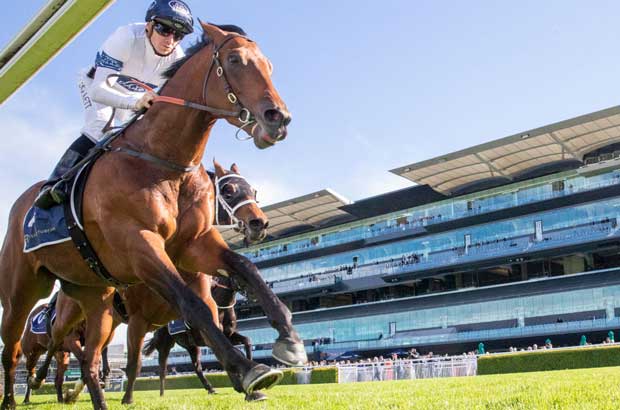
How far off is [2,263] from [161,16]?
276 cm

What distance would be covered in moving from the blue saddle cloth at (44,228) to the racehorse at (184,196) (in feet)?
0.32

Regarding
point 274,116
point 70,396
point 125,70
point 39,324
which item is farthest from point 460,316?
point 274,116

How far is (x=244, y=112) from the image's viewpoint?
3914 millimetres

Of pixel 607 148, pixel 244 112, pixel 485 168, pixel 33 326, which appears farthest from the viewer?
pixel 485 168

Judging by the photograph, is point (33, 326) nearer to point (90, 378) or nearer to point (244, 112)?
point (90, 378)

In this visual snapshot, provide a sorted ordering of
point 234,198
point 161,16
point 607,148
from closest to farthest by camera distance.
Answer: point 161,16 < point 234,198 < point 607,148

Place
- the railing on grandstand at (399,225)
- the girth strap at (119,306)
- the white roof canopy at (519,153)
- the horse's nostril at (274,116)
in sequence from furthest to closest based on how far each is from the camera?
the railing on grandstand at (399,225), the white roof canopy at (519,153), the girth strap at (119,306), the horse's nostril at (274,116)

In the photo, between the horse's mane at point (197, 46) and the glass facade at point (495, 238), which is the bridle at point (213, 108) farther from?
the glass facade at point (495, 238)

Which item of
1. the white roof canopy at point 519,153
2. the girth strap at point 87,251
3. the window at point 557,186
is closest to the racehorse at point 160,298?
the girth strap at point 87,251

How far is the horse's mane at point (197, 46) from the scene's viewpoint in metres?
4.40

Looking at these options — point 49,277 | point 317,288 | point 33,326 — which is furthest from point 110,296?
point 317,288

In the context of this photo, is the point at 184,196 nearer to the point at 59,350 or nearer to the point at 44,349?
the point at 59,350

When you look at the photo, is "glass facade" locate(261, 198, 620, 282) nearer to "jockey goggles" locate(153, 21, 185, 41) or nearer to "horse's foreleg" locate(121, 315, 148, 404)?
"horse's foreleg" locate(121, 315, 148, 404)

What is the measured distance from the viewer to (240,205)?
291 inches
